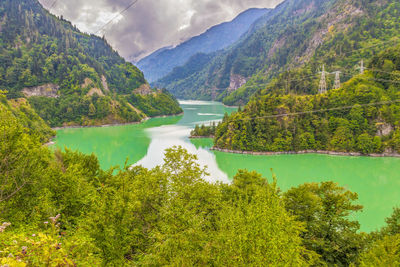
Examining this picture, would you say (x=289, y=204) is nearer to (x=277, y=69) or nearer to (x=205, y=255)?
(x=205, y=255)

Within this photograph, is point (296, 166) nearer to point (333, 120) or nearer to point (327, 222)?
point (333, 120)

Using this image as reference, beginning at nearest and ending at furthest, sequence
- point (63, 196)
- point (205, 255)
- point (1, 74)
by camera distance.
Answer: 1. point (205, 255)
2. point (63, 196)
3. point (1, 74)

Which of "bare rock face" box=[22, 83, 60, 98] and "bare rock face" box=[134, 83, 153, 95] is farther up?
"bare rock face" box=[134, 83, 153, 95]

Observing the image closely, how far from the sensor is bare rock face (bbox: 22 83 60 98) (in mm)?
73219

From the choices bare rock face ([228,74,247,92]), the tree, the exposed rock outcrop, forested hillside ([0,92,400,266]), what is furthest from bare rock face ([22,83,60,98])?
bare rock face ([228,74,247,92])

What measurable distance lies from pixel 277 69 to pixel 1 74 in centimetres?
12216

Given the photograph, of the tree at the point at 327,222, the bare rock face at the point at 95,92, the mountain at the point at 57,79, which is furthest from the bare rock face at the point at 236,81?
the tree at the point at 327,222

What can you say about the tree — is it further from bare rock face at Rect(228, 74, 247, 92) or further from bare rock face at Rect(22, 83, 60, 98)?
bare rock face at Rect(228, 74, 247, 92)

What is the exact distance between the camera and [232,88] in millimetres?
172750

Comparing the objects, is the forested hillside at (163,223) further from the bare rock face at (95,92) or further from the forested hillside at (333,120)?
the bare rock face at (95,92)

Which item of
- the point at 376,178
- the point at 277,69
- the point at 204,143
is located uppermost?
the point at 277,69

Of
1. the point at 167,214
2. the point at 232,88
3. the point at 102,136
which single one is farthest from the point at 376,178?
the point at 232,88

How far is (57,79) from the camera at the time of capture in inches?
3182

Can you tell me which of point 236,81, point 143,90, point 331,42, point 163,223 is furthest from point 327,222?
point 236,81
